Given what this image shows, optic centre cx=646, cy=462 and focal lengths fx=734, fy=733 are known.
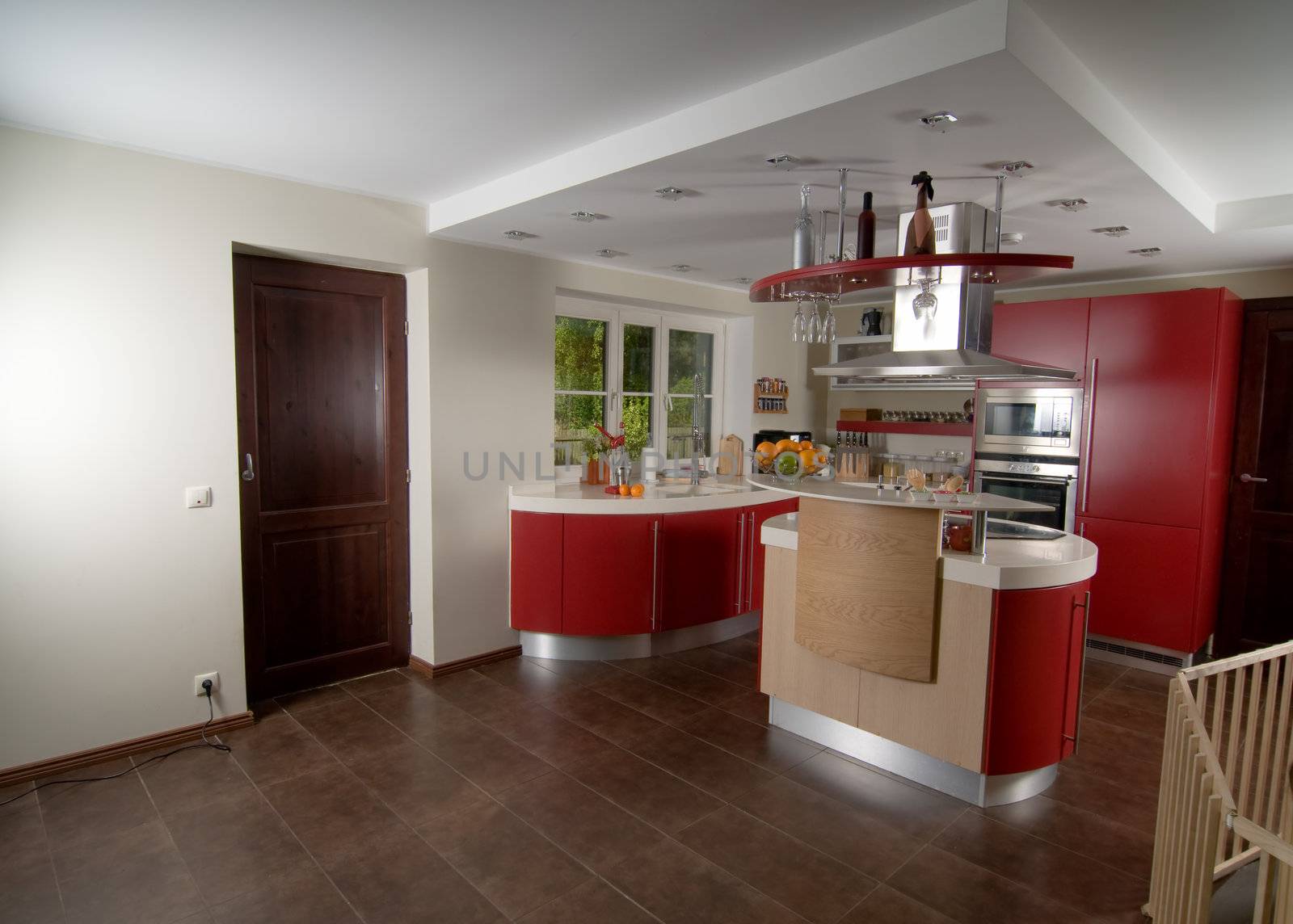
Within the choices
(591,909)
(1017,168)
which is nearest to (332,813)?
(591,909)

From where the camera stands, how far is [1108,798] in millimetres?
2752

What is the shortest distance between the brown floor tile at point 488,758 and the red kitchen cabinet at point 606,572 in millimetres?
934

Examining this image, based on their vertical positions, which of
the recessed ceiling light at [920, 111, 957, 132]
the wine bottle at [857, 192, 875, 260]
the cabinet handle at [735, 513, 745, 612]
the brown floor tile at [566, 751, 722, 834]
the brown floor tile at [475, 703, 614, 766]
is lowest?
the brown floor tile at [475, 703, 614, 766]

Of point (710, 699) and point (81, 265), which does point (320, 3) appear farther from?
point (710, 699)

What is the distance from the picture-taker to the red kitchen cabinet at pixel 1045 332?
433 cm

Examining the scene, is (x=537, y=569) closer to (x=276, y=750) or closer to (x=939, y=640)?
(x=276, y=750)

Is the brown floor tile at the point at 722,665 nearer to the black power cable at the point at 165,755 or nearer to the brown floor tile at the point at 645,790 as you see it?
the brown floor tile at the point at 645,790

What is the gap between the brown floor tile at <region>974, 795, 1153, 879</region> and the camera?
2385 mm

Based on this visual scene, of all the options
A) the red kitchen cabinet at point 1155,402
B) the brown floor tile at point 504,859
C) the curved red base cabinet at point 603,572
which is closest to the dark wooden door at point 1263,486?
the red kitchen cabinet at point 1155,402

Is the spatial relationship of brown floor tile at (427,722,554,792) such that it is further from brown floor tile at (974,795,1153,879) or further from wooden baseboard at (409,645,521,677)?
brown floor tile at (974,795,1153,879)

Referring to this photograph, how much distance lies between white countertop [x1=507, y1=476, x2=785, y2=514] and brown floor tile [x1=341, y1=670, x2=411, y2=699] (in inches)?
42.0

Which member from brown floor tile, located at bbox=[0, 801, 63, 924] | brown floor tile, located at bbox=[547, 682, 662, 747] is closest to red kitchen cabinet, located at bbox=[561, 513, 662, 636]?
brown floor tile, located at bbox=[547, 682, 662, 747]

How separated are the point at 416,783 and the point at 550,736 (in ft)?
1.99

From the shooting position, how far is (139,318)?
2.91 meters
